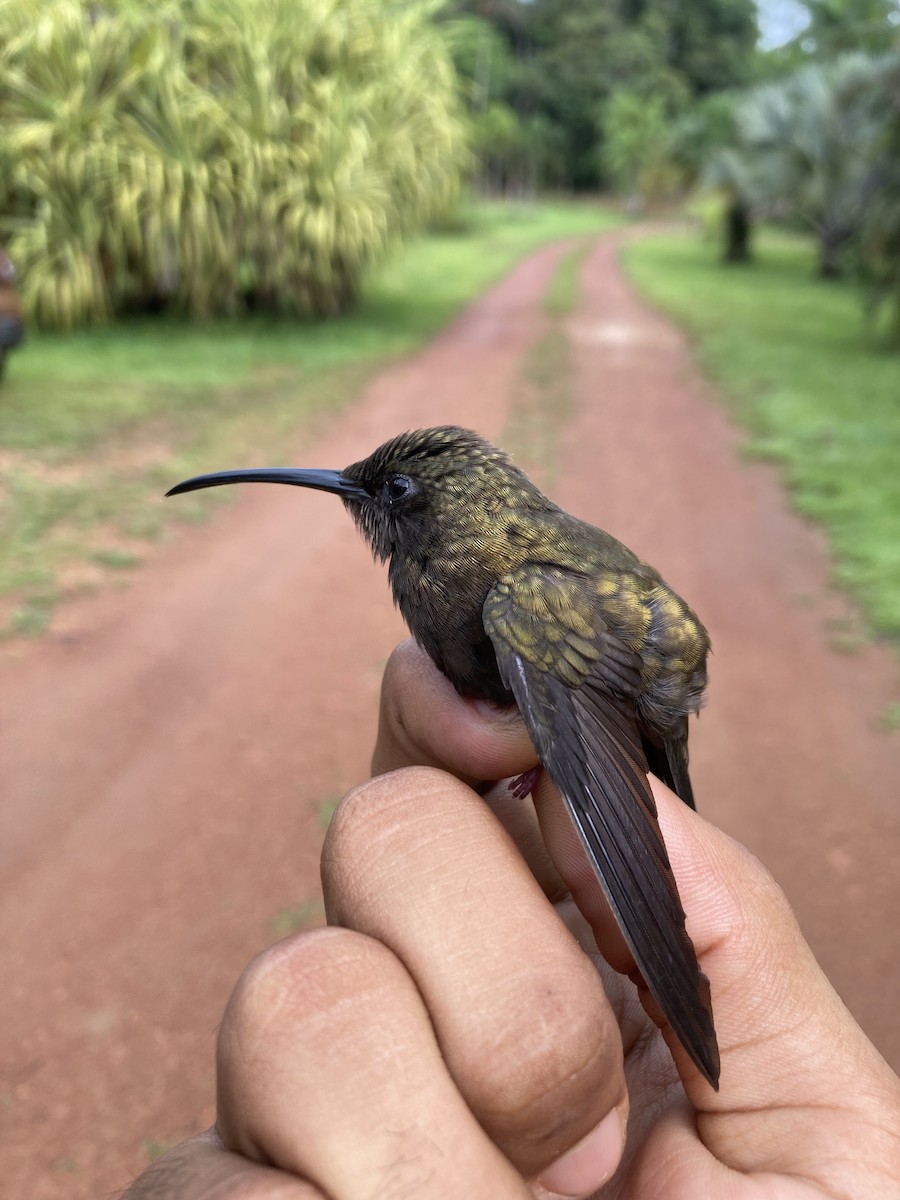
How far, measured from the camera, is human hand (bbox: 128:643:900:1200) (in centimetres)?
112

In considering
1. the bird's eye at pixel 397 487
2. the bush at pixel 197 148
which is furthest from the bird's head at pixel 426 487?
the bush at pixel 197 148

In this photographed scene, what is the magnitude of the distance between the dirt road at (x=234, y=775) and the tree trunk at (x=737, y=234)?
25034mm

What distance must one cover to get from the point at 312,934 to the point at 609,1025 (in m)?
0.46

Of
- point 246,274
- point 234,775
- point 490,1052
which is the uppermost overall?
point 246,274

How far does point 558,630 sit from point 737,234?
3200 cm

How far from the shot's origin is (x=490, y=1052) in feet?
3.98

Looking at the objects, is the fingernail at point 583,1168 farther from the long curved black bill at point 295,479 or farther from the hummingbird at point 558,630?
the long curved black bill at point 295,479

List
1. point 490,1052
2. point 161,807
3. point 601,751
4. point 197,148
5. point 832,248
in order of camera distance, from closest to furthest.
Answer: point 490,1052, point 601,751, point 161,807, point 197,148, point 832,248

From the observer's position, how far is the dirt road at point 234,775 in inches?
113

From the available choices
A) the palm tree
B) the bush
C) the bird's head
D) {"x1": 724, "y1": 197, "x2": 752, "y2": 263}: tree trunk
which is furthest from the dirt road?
{"x1": 724, "y1": 197, "x2": 752, "y2": 263}: tree trunk

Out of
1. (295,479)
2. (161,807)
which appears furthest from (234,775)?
(295,479)

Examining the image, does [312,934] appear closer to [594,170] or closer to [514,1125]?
[514,1125]

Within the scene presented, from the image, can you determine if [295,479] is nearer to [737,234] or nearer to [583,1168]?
[583,1168]

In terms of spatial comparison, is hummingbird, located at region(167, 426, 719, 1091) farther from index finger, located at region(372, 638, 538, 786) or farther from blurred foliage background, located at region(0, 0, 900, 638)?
blurred foliage background, located at region(0, 0, 900, 638)
